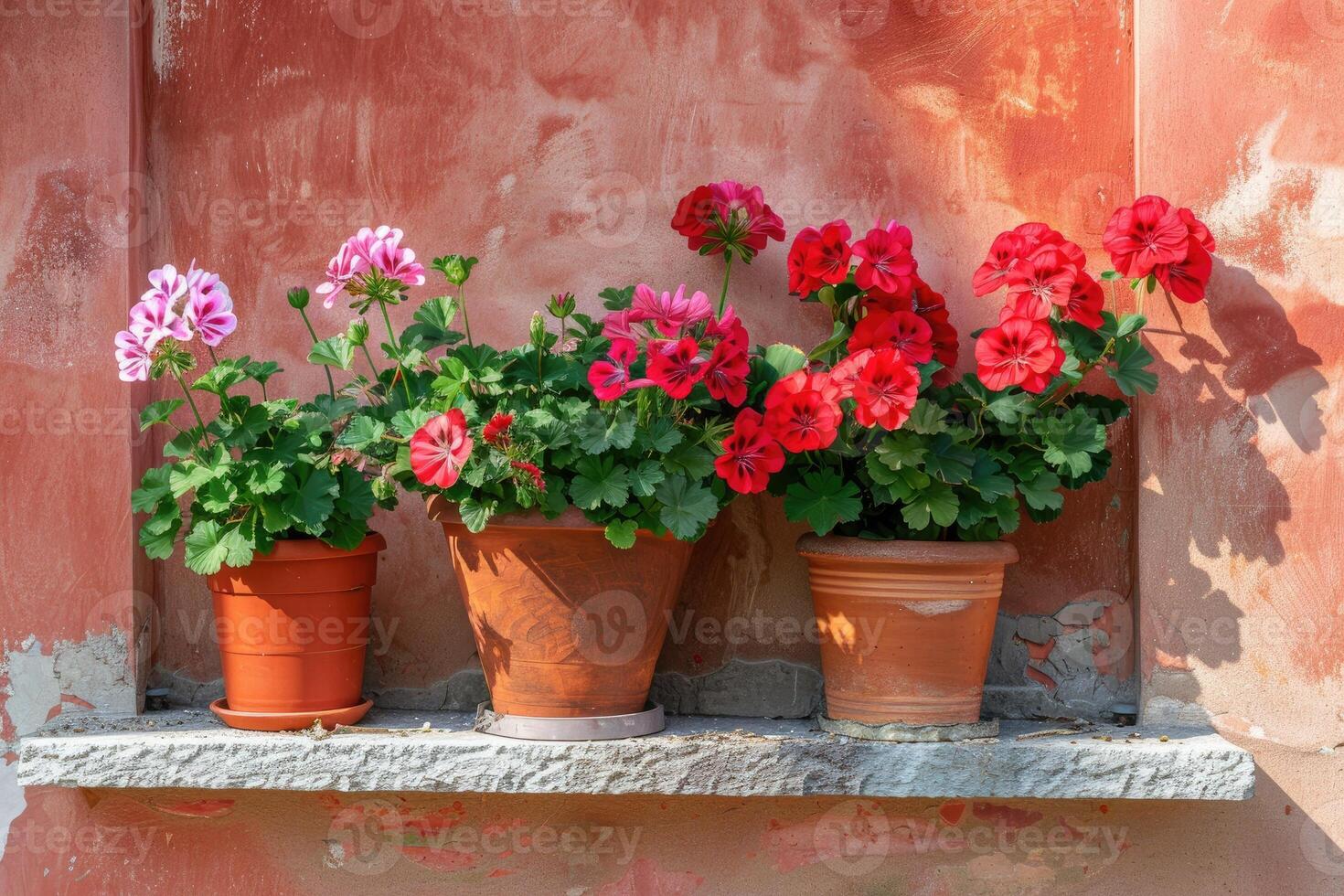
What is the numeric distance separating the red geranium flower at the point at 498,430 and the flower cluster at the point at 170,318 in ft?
1.93

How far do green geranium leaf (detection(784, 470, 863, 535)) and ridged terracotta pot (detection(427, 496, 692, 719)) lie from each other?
0.23 metres

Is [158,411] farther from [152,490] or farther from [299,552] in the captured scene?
[299,552]

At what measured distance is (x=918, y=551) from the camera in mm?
2213

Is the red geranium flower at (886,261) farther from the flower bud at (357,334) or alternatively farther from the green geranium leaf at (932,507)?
the flower bud at (357,334)

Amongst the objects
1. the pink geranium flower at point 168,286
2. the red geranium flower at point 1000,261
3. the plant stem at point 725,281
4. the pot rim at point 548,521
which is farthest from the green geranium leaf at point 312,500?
the red geranium flower at point 1000,261

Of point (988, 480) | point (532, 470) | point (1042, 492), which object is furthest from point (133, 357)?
point (1042, 492)

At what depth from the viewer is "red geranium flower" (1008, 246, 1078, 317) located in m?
2.22

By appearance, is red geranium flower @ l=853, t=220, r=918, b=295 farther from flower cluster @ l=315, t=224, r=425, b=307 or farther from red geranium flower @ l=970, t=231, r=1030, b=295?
flower cluster @ l=315, t=224, r=425, b=307

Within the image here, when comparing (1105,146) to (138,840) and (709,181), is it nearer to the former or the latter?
(709,181)

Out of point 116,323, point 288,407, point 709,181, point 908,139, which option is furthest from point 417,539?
point 908,139

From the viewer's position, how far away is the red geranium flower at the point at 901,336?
2273mm

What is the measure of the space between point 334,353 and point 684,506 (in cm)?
75

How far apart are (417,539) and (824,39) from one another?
1.37 metres

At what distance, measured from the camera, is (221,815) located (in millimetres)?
2484
